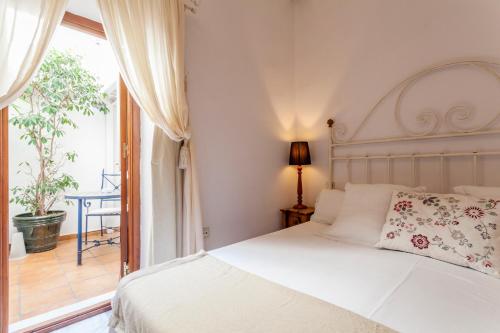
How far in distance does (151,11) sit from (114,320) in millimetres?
1764

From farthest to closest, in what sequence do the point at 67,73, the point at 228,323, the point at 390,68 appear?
the point at 67,73 < the point at 390,68 < the point at 228,323

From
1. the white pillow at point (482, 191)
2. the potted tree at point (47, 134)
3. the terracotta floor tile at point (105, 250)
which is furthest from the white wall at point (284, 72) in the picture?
the potted tree at point (47, 134)

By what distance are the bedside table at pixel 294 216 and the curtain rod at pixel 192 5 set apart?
196 centimetres

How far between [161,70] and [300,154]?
1.49 metres

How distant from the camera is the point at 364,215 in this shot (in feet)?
5.39

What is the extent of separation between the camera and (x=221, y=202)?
7.12 feet

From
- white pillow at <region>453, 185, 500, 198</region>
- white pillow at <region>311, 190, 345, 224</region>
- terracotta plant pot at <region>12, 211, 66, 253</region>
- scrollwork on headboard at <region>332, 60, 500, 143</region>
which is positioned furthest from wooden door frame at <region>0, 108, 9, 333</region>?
white pillow at <region>453, 185, 500, 198</region>

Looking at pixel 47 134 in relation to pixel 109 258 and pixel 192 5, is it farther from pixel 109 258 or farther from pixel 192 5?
pixel 192 5

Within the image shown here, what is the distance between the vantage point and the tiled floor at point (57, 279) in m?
1.87

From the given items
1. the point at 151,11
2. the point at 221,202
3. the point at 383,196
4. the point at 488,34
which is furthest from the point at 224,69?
the point at 488,34

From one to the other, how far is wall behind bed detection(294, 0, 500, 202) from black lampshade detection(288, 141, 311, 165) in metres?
0.13

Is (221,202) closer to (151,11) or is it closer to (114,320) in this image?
(114,320)

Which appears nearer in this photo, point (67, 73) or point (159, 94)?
point (159, 94)

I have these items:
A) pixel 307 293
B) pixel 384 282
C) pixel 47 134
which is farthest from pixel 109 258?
pixel 384 282
